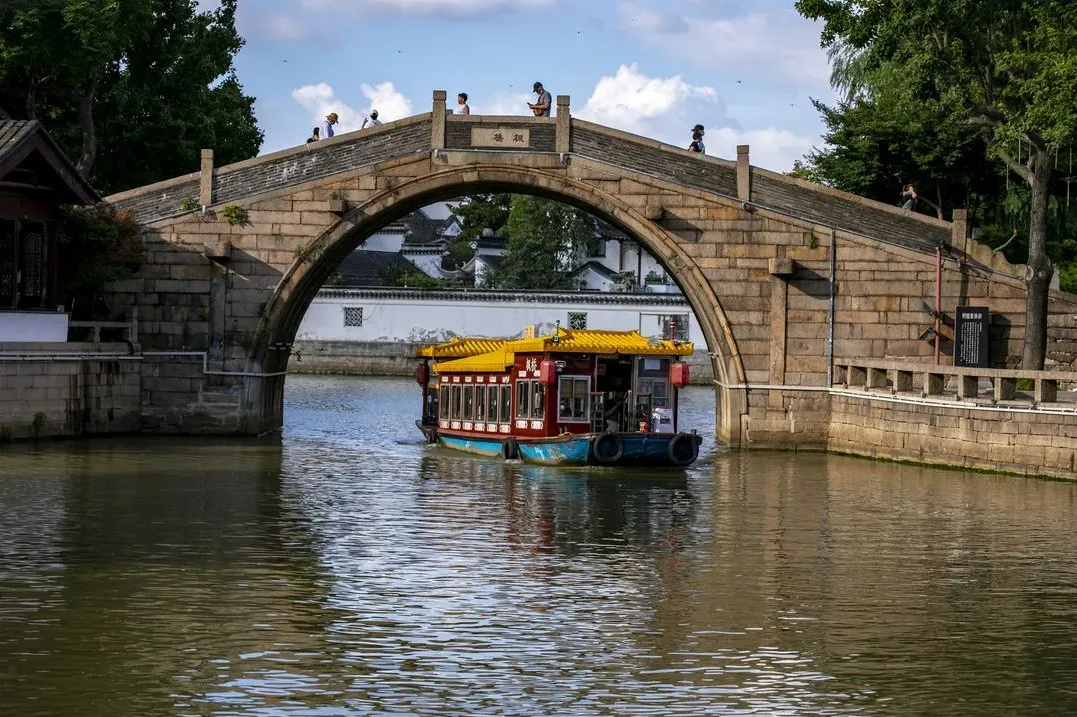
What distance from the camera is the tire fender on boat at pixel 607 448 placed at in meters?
25.4

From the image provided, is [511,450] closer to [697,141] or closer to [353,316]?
[697,141]

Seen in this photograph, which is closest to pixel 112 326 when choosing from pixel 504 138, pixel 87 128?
pixel 504 138

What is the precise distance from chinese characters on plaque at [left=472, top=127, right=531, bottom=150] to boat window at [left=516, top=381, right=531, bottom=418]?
17.3ft

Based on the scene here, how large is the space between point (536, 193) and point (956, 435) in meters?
9.42

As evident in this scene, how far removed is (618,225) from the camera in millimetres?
30719

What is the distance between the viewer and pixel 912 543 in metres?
18.6

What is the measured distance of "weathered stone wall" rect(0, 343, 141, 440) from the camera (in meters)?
27.2

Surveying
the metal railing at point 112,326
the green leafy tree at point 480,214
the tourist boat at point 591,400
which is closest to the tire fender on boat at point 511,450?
the tourist boat at point 591,400

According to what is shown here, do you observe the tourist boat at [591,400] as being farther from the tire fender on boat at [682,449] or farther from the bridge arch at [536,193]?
the bridge arch at [536,193]

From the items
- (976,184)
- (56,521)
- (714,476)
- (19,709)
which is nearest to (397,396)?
(976,184)

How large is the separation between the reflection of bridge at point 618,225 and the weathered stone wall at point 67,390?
65 cm

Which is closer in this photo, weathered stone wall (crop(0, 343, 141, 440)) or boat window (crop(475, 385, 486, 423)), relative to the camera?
weathered stone wall (crop(0, 343, 141, 440))

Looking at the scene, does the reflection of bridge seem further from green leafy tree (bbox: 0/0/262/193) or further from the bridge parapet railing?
green leafy tree (bbox: 0/0/262/193)

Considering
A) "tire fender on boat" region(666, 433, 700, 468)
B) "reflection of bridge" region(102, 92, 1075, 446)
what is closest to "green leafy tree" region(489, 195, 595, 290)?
"reflection of bridge" region(102, 92, 1075, 446)
